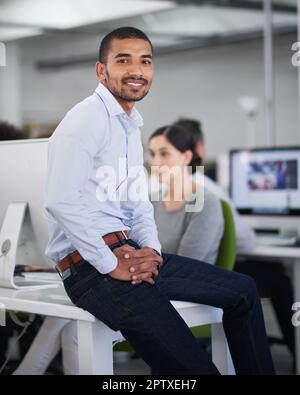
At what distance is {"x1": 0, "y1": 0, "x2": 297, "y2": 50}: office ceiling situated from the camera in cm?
604

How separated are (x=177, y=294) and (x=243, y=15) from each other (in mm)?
7233

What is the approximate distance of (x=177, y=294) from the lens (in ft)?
6.63

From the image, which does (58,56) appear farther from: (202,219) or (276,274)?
(202,219)

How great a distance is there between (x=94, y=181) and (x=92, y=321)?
0.37m

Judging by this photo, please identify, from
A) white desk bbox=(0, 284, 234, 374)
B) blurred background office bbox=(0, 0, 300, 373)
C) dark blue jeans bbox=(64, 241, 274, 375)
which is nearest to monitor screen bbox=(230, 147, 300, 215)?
white desk bbox=(0, 284, 234, 374)

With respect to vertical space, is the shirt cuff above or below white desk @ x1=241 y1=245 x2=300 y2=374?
above

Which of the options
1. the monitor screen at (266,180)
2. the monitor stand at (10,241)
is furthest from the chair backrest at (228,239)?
the monitor screen at (266,180)

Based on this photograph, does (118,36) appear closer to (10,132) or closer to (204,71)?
(10,132)

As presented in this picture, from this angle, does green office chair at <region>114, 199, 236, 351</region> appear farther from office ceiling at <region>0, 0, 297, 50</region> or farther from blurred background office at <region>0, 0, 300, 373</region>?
blurred background office at <region>0, 0, 300, 373</region>

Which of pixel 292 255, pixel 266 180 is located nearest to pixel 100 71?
pixel 292 255

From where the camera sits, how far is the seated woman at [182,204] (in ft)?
8.52

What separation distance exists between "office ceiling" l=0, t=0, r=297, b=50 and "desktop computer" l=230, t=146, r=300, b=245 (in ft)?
7.04

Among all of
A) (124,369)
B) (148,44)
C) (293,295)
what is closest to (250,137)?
(293,295)

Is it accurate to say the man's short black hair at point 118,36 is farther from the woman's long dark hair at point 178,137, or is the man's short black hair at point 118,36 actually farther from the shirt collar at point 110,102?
the woman's long dark hair at point 178,137
